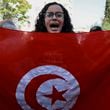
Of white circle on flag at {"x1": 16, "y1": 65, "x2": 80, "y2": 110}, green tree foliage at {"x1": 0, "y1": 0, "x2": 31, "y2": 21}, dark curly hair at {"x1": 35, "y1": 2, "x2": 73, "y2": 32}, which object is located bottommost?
green tree foliage at {"x1": 0, "y1": 0, "x2": 31, "y2": 21}

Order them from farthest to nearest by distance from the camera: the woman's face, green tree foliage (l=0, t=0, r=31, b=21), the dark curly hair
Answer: green tree foliage (l=0, t=0, r=31, b=21), the dark curly hair, the woman's face

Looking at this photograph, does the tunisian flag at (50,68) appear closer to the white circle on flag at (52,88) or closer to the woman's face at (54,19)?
the white circle on flag at (52,88)

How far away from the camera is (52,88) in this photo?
4258 millimetres

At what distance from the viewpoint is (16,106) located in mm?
4301

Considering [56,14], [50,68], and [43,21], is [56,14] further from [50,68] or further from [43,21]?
[50,68]

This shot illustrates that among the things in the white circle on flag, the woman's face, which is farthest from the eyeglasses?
the white circle on flag

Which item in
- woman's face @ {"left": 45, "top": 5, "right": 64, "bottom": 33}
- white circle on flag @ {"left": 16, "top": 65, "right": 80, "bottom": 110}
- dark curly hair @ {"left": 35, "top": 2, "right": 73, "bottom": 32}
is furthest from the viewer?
dark curly hair @ {"left": 35, "top": 2, "right": 73, "bottom": 32}

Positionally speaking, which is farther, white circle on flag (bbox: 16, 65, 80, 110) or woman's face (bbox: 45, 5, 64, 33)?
woman's face (bbox: 45, 5, 64, 33)

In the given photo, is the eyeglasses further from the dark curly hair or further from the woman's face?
the dark curly hair

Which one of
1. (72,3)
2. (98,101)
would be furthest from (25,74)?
(72,3)

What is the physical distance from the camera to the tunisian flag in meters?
4.25

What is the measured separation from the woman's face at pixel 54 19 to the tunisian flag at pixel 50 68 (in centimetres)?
29

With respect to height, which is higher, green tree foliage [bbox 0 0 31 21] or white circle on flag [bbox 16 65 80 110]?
white circle on flag [bbox 16 65 80 110]

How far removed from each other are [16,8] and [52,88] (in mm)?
14590
